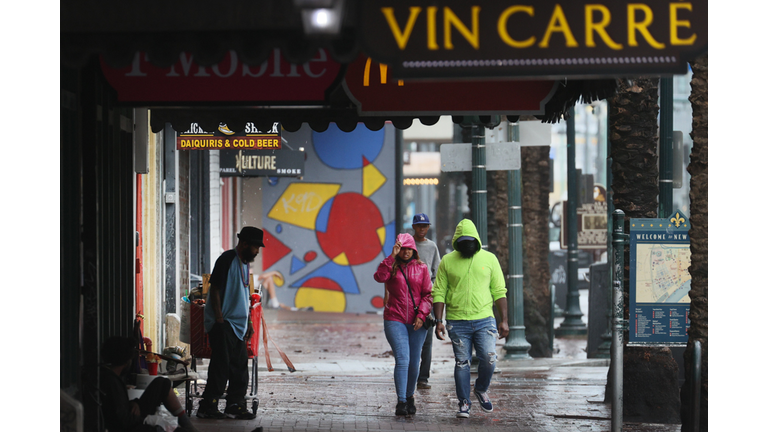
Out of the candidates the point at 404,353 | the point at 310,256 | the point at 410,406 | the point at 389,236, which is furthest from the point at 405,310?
the point at 310,256

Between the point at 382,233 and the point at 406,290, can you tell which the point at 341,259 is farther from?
the point at 406,290

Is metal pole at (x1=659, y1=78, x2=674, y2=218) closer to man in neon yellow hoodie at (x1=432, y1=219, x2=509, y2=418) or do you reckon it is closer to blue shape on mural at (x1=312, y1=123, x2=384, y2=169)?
man in neon yellow hoodie at (x1=432, y1=219, x2=509, y2=418)

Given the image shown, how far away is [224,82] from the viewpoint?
23.7 ft

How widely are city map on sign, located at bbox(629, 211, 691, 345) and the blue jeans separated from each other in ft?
7.11

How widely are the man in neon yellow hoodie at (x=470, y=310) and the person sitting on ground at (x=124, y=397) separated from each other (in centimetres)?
306

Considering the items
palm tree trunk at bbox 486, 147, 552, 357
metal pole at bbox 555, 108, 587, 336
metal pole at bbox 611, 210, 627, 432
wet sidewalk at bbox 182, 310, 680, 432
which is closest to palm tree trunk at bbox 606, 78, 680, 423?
wet sidewalk at bbox 182, 310, 680, 432

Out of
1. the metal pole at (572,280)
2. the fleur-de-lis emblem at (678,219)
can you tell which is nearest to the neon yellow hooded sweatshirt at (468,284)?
the fleur-de-lis emblem at (678,219)

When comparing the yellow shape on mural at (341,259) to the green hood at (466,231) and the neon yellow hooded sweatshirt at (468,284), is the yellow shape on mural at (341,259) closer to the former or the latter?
the neon yellow hooded sweatshirt at (468,284)

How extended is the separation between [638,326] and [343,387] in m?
4.07

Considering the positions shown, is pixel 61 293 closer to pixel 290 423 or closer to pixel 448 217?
pixel 290 423

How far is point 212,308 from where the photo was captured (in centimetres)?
835

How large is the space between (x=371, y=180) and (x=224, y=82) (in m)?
15.3

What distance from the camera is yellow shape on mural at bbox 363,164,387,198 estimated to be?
73.7ft

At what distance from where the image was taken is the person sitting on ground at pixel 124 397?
20.1 feet
